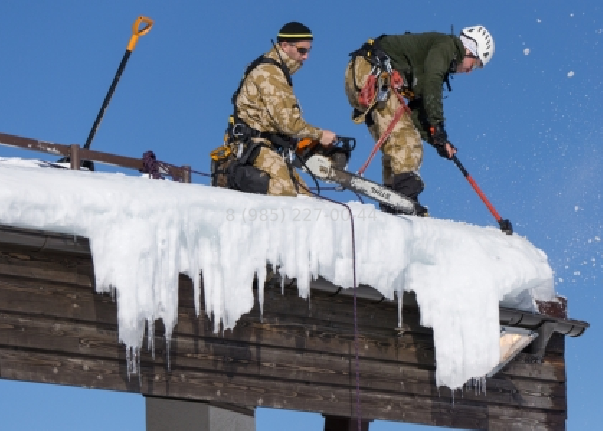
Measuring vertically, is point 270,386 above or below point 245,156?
below

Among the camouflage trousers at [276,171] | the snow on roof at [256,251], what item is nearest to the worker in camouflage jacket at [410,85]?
the snow on roof at [256,251]

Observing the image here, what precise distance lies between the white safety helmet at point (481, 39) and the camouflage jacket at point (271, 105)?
203 centimetres

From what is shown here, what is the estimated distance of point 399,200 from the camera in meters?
11.0

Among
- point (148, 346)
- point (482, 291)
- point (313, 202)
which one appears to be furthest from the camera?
point (482, 291)

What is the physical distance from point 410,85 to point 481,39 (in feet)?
2.52

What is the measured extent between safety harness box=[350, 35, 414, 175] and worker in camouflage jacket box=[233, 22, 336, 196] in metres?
0.98

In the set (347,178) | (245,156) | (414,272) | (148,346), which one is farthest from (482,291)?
(148,346)

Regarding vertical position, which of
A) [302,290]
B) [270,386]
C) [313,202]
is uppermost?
[313,202]

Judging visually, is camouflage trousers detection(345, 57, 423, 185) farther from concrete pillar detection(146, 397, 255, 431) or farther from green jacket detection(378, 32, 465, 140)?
concrete pillar detection(146, 397, 255, 431)

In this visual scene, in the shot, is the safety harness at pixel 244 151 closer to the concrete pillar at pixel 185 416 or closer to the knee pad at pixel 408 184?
the knee pad at pixel 408 184

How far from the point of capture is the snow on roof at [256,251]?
8453 mm

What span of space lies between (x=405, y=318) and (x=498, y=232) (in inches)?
51.8

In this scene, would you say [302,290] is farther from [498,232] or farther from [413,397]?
[498,232]

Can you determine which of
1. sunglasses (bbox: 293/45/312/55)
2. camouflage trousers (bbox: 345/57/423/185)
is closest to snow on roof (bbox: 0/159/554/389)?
camouflage trousers (bbox: 345/57/423/185)
